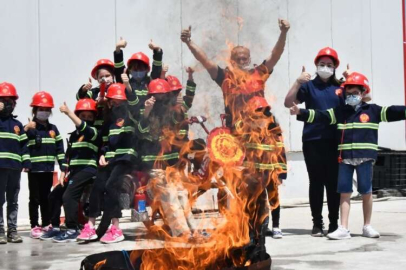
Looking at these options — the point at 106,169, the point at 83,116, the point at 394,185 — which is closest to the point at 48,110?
the point at 83,116

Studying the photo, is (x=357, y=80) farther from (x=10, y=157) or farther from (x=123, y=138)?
(x=10, y=157)

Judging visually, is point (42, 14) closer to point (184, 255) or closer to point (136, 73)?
point (136, 73)

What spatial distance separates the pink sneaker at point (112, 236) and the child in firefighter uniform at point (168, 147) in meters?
0.92

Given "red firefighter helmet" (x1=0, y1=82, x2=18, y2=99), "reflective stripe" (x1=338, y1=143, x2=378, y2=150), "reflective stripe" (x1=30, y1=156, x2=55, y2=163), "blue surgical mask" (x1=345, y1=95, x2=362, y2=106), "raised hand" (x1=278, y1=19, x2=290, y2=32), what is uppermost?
"raised hand" (x1=278, y1=19, x2=290, y2=32)

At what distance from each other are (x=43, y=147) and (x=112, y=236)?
1695mm

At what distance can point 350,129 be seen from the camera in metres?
7.62

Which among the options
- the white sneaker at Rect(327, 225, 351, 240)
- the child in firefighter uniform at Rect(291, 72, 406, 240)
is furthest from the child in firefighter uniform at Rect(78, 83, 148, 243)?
the white sneaker at Rect(327, 225, 351, 240)

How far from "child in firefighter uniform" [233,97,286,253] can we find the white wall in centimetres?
27

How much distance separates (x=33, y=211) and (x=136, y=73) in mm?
2359

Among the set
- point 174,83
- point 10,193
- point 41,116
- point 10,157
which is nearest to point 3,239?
point 10,193

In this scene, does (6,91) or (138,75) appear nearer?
(138,75)

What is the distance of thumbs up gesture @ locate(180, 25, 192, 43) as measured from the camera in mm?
5905

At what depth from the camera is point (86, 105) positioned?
831 cm

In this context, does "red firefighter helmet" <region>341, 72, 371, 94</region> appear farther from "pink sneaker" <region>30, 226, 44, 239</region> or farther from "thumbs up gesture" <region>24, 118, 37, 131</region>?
"pink sneaker" <region>30, 226, 44, 239</region>
